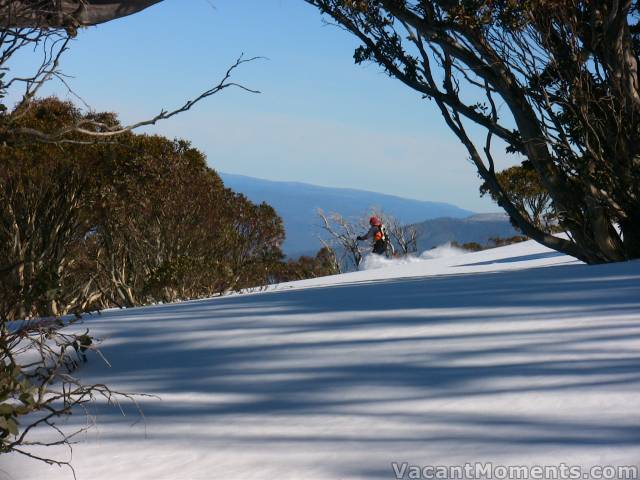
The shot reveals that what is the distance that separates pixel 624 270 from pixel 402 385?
2.90 metres

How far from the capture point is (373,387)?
3.23 metres

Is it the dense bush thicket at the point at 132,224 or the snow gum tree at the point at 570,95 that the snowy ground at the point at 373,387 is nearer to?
the snow gum tree at the point at 570,95

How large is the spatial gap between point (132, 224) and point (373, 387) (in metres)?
13.7

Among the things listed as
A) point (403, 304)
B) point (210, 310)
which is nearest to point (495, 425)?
point (403, 304)

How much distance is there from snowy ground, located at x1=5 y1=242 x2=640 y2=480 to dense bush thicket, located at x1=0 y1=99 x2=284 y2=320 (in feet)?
26.4

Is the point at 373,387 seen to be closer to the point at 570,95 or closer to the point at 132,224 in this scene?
the point at 570,95

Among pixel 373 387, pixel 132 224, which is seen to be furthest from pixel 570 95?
pixel 132 224

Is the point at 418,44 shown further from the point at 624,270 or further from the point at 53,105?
the point at 53,105

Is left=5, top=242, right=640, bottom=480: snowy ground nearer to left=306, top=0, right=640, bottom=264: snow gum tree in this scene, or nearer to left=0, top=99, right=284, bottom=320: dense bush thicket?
left=306, top=0, right=640, bottom=264: snow gum tree

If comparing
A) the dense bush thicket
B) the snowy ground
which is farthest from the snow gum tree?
the dense bush thicket

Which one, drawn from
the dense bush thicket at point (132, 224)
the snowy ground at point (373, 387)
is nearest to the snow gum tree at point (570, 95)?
the snowy ground at point (373, 387)

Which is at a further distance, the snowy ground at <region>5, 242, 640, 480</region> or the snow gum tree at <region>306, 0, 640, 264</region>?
the snow gum tree at <region>306, 0, 640, 264</region>

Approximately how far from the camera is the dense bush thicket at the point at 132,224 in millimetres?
12727

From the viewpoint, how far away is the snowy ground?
2.57 meters
